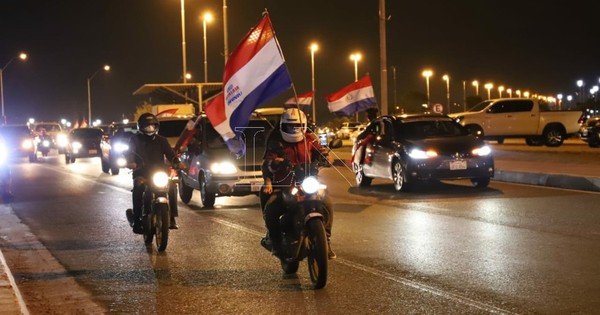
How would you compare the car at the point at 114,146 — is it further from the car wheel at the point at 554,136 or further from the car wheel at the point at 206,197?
the car wheel at the point at 554,136

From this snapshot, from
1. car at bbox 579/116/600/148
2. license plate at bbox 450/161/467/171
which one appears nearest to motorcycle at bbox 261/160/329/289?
license plate at bbox 450/161/467/171

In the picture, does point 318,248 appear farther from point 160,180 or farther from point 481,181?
point 481,181

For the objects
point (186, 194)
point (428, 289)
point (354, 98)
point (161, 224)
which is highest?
point (354, 98)

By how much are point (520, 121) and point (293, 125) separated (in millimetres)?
27060

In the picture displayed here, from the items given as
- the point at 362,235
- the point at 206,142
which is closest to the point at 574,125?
the point at 206,142

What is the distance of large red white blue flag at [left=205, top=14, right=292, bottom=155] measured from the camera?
9438mm

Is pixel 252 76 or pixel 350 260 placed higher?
pixel 252 76

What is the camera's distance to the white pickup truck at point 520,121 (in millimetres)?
33625

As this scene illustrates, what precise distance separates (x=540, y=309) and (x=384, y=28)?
2183 cm

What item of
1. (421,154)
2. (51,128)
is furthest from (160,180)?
(51,128)

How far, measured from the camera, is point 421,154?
656 inches

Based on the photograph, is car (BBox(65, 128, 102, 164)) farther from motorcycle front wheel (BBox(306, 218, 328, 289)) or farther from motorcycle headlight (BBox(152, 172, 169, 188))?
motorcycle front wheel (BBox(306, 218, 328, 289))

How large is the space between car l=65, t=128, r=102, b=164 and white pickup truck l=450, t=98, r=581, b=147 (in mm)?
14979

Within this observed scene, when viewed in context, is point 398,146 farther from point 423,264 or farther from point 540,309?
point 540,309
